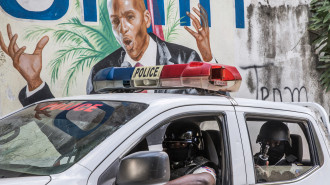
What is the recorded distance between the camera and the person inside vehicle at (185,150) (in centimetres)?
278

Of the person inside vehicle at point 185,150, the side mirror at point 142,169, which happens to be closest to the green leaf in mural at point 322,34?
the person inside vehicle at point 185,150

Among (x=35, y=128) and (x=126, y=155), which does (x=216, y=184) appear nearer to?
(x=126, y=155)

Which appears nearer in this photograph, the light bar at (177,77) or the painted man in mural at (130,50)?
the light bar at (177,77)

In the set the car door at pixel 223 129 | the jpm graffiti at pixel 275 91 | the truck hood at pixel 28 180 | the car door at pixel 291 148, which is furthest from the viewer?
the jpm graffiti at pixel 275 91

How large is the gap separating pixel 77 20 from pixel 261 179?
173 inches

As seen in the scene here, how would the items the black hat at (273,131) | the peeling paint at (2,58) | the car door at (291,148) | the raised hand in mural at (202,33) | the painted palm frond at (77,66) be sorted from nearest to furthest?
the car door at (291,148) → the black hat at (273,131) → the peeling paint at (2,58) → the painted palm frond at (77,66) → the raised hand in mural at (202,33)

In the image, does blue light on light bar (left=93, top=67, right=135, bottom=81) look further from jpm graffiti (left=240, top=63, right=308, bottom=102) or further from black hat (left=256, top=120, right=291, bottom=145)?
jpm graffiti (left=240, top=63, right=308, bottom=102)

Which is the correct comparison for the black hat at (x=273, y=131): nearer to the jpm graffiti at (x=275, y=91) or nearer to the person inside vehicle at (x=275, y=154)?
the person inside vehicle at (x=275, y=154)

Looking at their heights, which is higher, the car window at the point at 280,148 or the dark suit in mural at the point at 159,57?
the dark suit in mural at the point at 159,57

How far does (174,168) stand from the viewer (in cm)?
283

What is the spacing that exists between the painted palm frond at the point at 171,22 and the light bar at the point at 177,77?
4221 millimetres

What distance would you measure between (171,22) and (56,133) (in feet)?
17.4

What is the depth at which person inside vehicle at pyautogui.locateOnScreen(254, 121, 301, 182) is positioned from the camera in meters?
2.89

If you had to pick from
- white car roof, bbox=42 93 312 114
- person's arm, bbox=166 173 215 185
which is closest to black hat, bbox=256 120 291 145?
white car roof, bbox=42 93 312 114
